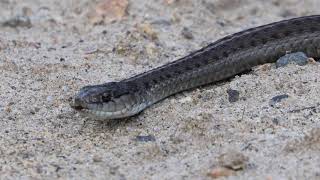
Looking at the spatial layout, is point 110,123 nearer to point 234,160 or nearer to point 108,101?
point 108,101

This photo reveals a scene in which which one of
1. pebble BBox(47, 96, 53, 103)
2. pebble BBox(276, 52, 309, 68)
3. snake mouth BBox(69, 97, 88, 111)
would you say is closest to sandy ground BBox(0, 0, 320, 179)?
pebble BBox(47, 96, 53, 103)

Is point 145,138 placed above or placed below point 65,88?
below

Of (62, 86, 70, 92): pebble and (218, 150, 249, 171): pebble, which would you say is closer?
(218, 150, 249, 171): pebble

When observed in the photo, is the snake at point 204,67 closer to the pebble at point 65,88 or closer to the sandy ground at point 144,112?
the sandy ground at point 144,112

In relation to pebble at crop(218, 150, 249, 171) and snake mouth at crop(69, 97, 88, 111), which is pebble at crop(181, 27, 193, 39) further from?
pebble at crop(218, 150, 249, 171)

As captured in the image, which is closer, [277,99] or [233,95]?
[277,99]

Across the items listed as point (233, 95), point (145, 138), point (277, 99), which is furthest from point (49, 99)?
point (277, 99)

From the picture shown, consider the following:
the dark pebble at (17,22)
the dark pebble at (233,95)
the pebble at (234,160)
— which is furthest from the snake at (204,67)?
the dark pebble at (17,22)
